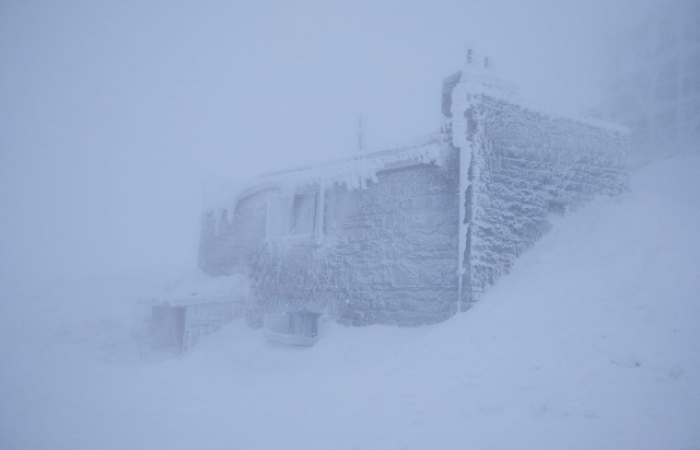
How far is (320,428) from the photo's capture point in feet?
20.4

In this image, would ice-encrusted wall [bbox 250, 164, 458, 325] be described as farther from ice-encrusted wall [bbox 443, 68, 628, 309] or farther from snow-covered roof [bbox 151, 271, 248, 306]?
snow-covered roof [bbox 151, 271, 248, 306]

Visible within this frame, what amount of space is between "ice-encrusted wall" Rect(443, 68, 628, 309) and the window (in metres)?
4.46

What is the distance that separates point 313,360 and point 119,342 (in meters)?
9.98

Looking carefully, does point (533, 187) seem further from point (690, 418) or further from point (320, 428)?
point (320, 428)

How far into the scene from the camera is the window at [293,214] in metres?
12.3

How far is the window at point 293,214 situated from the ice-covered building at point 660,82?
48.2ft

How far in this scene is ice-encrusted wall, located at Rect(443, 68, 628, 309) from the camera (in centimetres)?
912

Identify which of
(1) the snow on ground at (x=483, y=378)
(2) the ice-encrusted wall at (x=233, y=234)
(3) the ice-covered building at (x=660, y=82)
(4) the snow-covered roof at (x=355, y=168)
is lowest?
(1) the snow on ground at (x=483, y=378)

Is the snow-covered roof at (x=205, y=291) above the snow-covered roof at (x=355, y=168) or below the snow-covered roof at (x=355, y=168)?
below

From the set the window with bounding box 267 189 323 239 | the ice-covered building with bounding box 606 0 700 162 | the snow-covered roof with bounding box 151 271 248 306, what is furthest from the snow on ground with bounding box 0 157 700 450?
the ice-covered building with bounding box 606 0 700 162

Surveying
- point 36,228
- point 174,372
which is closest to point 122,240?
point 36,228

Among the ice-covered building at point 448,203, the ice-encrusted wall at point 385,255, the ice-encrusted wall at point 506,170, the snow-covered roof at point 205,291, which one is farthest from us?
the snow-covered roof at point 205,291

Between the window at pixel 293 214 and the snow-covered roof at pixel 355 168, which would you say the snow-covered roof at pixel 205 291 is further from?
the snow-covered roof at pixel 355 168

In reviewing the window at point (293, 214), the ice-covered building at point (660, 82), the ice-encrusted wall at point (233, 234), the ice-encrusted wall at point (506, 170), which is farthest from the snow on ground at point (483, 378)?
the ice-covered building at point (660, 82)
